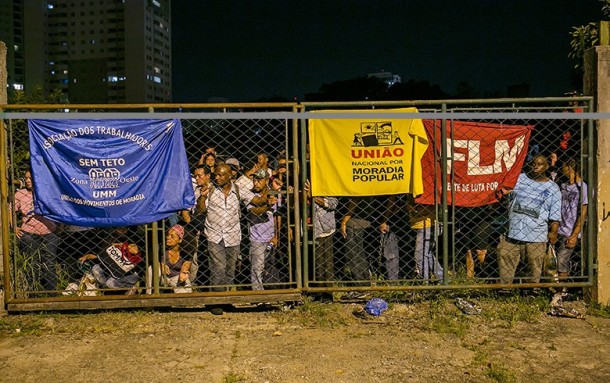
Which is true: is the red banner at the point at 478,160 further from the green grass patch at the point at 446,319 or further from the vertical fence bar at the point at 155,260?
the vertical fence bar at the point at 155,260

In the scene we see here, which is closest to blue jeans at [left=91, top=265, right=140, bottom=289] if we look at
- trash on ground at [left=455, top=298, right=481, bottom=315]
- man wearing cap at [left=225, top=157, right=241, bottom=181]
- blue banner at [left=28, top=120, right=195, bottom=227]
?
blue banner at [left=28, top=120, right=195, bottom=227]

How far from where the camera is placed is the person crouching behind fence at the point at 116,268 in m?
6.91

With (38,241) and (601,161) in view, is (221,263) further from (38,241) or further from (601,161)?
(601,161)

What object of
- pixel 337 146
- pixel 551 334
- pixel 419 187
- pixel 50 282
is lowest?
pixel 551 334

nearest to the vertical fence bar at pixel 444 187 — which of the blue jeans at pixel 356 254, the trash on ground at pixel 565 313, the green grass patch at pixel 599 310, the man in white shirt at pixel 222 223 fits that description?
the blue jeans at pixel 356 254

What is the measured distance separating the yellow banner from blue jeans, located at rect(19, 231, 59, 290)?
3269mm

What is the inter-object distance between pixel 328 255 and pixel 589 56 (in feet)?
11.9

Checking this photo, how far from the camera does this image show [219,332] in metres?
6.01

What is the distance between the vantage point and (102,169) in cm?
625

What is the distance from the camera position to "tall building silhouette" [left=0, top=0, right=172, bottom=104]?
11850cm

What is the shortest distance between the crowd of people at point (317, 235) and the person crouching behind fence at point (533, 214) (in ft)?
0.04

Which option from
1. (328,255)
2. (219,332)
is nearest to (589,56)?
(328,255)

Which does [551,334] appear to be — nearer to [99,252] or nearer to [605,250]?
[605,250]

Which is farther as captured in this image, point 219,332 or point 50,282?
point 50,282
